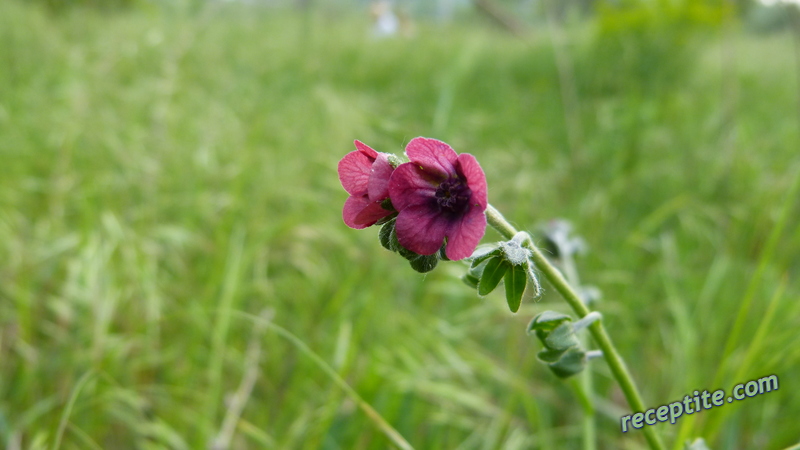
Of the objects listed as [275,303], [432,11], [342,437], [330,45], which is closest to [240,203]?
[275,303]

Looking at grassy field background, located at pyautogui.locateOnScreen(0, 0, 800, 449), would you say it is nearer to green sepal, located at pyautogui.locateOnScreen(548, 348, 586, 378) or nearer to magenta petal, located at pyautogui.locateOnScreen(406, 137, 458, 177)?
green sepal, located at pyautogui.locateOnScreen(548, 348, 586, 378)

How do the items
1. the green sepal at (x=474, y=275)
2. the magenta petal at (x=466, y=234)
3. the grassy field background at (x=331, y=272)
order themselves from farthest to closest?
1. the grassy field background at (x=331, y=272)
2. the green sepal at (x=474, y=275)
3. the magenta petal at (x=466, y=234)

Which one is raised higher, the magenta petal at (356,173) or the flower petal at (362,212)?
the magenta petal at (356,173)

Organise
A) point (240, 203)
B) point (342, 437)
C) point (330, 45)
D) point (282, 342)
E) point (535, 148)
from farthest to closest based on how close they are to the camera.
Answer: point (330, 45) → point (535, 148) → point (240, 203) → point (282, 342) → point (342, 437)

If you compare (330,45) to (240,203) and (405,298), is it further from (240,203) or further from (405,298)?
(405,298)

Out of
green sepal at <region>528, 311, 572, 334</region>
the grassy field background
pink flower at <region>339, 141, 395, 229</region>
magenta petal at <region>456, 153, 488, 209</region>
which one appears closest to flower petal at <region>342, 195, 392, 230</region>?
pink flower at <region>339, 141, 395, 229</region>

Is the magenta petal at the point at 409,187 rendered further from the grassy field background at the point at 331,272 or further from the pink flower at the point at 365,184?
the grassy field background at the point at 331,272

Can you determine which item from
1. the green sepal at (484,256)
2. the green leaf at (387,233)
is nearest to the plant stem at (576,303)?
the green sepal at (484,256)
